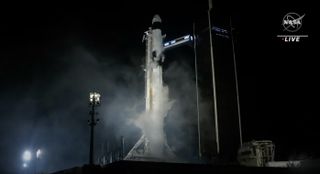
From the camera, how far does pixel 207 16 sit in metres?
69.1

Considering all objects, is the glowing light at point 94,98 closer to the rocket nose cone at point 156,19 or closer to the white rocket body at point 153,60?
the white rocket body at point 153,60

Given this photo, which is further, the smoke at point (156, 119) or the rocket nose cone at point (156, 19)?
the rocket nose cone at point (156, 19)

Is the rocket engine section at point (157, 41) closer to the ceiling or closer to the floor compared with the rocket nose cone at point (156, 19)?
closer to the floor

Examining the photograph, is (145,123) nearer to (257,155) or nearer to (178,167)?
(257,155)

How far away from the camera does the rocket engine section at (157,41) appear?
5650 cm

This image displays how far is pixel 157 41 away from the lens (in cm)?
5722

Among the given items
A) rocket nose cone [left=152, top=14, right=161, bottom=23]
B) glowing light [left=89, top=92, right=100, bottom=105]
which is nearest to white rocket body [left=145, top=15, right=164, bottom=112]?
rocket nose cone [left=152, top=14, right=161, bottom=23]

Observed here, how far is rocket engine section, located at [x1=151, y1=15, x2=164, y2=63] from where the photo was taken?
185 ft

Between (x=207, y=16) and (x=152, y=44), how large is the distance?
16.6 metres

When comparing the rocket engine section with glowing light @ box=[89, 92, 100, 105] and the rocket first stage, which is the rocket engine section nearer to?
the rocket first stage

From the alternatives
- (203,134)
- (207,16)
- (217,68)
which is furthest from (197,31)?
(203,134)

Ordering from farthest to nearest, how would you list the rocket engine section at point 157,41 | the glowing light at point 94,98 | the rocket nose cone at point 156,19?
the rocket nose cone at point 156,19 < the rocket engine section at point 157,41 < the glowing light at point 94,98

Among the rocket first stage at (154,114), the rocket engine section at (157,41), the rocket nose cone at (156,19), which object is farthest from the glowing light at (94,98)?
the rocket nose cone at (156,19)

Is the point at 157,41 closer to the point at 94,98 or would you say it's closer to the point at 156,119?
the point at 156,119
